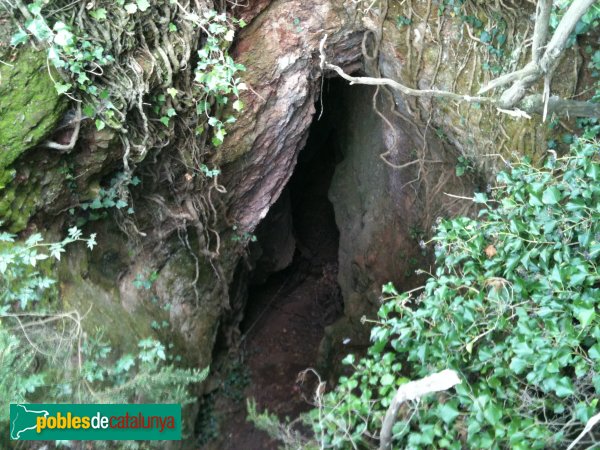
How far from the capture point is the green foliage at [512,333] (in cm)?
208

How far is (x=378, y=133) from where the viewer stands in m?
5.47

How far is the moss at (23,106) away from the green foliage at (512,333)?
2201 millimetres

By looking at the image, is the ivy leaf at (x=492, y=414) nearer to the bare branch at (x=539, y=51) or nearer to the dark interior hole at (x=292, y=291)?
the bare branch at (x=539, y=51)

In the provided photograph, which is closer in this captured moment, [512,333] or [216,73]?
[512,333]

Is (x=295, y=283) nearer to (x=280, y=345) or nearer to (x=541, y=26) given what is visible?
(x=280, y=345)

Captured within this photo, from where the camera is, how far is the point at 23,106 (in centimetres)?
287

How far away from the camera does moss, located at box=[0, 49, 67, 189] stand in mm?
2830

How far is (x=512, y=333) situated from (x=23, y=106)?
2.85m

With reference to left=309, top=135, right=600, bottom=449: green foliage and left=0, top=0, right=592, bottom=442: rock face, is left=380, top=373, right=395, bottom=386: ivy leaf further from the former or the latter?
left=0, top=0, right=592, bottom=442: rock face

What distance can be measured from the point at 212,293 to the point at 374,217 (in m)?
2.07

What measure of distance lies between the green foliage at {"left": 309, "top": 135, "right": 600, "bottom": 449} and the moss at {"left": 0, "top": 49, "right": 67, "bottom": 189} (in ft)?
7.22

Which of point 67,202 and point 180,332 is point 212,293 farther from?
point 67,202

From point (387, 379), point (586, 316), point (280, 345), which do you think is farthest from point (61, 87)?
point (280, 345)

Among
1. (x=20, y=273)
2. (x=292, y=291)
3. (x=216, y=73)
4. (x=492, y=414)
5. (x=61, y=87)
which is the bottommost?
(x=292, y=291)
